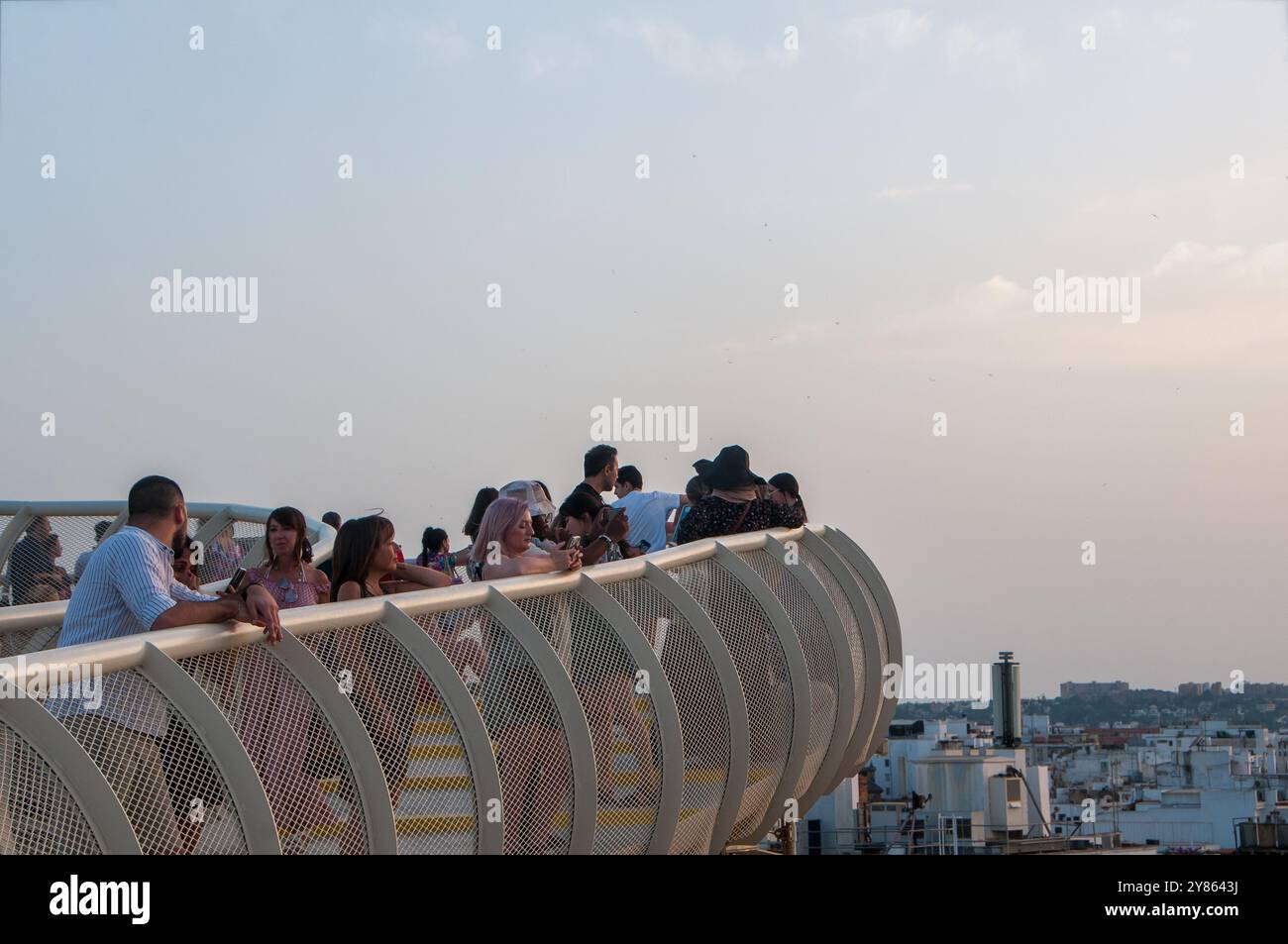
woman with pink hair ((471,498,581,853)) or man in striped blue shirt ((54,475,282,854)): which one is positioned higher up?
man in striped blue shirt ((54,475,282,854))

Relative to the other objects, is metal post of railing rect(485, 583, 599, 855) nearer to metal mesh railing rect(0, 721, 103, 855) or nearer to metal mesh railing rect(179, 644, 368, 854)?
metal mesh railing rect(179, 644, 368, 854)

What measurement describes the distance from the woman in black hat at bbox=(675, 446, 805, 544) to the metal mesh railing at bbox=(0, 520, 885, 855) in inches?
27.9

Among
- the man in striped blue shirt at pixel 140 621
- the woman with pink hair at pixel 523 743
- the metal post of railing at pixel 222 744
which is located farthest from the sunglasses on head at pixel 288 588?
the metal post of railing at pixel 222 744

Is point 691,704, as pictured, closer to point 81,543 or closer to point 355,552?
point 355,552

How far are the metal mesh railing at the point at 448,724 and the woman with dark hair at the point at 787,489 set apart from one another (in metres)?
1.81

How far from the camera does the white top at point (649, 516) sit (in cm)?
1312

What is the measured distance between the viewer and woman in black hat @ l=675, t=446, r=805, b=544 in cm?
1192

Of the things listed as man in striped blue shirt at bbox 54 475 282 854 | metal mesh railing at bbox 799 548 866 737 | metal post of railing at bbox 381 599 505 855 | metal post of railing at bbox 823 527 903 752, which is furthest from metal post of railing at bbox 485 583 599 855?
metal post of railing at bbox 823 527 903 752

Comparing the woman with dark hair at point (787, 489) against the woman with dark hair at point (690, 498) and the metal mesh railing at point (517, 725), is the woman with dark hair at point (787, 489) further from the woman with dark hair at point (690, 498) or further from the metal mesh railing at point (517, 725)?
the metal mesh railing at point (517, 725)

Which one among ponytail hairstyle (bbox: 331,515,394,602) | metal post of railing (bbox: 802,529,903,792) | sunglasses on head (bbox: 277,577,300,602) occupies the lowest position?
metal post of railing (bbox: 802,529,903,792)

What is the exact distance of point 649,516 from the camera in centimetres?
1316

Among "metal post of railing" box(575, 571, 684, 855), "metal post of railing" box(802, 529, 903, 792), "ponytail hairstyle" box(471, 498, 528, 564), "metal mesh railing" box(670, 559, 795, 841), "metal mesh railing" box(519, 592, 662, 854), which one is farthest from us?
"metal post of railing" box(802, 529, 903, 792)

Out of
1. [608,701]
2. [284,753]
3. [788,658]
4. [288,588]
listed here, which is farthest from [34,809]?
[788,658]
